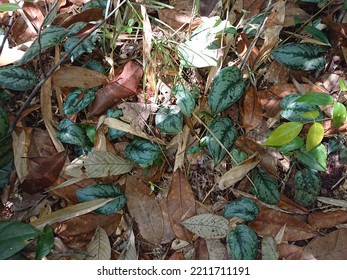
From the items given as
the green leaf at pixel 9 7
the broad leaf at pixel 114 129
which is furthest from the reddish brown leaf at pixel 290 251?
the green leaf at pixel 9 7

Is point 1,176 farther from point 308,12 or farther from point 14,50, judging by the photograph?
point 308,12

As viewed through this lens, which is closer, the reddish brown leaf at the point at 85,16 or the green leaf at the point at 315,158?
the green leaf at the point at 315,158

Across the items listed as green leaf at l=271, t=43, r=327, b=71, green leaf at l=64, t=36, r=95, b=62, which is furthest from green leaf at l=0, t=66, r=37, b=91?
green leaf at l=271, t=43, r=327, b=71

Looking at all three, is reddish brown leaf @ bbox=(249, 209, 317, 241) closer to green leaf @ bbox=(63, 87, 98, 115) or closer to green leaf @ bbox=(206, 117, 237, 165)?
green leaf @ bbox=(206, 117, 237, 165)

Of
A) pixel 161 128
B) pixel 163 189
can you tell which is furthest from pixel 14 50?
pixel 163 189

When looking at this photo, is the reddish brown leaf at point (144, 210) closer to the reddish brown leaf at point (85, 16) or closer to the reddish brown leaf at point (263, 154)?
the reddish brown leaf at point (263, 154)

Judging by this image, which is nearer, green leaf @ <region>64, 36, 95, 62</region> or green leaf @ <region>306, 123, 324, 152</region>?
green leaf @ <region>306, 123, 324, 152</region>
